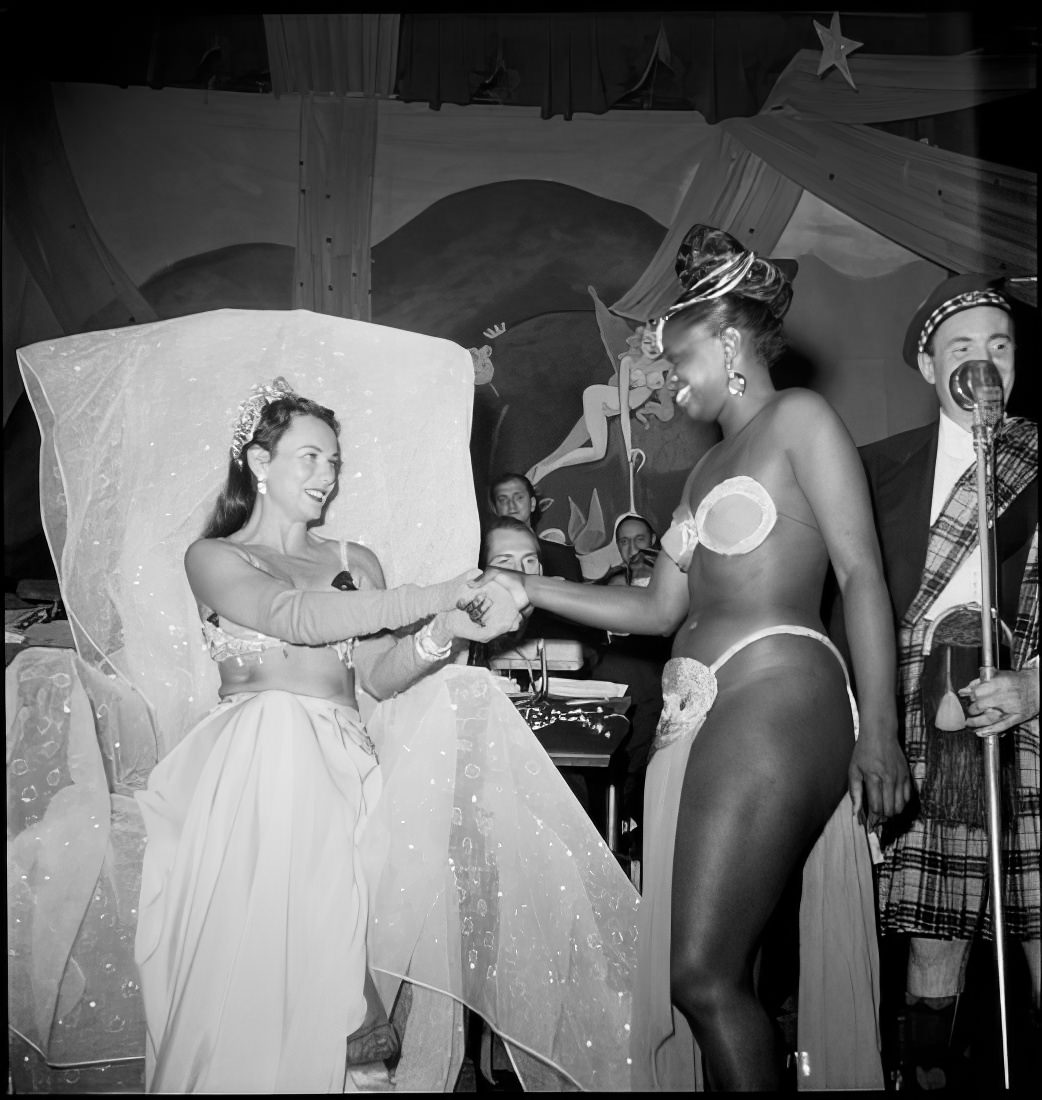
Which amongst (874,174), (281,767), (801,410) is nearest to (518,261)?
(874,174)

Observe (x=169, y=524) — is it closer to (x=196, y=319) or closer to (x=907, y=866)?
(x=196, y=319)

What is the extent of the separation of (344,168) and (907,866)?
280 cm

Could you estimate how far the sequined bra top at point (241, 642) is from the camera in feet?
8.79

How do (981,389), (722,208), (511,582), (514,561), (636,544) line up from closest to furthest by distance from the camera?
(511,582)
(981,389)
(514,561)
(636,544)
(722,208)

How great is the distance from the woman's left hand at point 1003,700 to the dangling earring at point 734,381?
88cm

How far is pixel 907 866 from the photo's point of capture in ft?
9.45

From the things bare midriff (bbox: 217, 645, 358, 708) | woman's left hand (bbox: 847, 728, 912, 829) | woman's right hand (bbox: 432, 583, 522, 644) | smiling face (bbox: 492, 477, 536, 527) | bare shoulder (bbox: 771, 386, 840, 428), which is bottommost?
woman's left hand (bbox: 847, 728, 912, 829)

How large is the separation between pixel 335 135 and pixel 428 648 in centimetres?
206

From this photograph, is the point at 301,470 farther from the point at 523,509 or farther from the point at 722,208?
the point at 722,208

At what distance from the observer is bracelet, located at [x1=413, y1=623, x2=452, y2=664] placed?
2.70m

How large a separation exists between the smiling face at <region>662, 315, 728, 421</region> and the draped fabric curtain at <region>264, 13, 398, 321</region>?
170cm

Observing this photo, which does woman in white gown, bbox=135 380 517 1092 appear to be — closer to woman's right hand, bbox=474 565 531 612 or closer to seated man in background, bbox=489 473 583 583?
woman's right hand, bbox=474 565 531 612

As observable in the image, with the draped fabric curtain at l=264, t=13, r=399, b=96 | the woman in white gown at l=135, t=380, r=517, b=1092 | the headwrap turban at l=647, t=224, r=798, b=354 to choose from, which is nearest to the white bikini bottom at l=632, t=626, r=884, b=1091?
the woman in white gown at l=135, t=380, r=517, b=1092

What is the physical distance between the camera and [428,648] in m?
2.70
